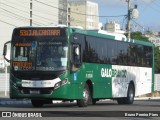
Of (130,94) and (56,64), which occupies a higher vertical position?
Result: (56,64)

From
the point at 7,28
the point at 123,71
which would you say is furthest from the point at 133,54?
the point at 7,28

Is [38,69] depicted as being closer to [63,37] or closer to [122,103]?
[63,37]

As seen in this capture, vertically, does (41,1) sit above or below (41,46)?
above

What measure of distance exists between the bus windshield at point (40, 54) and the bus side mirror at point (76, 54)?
22.0 inches

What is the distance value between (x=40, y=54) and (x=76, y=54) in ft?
5.26

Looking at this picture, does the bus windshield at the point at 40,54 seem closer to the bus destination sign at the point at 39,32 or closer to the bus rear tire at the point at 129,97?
the bus destination sign at the point at 39,32

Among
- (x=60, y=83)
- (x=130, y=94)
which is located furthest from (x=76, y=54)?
(x=130, y=94)

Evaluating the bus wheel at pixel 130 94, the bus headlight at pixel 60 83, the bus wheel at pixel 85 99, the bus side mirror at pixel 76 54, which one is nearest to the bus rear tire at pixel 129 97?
the bus wheel at pixel 130 94

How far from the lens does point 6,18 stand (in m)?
149

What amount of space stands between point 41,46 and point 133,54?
930 cm

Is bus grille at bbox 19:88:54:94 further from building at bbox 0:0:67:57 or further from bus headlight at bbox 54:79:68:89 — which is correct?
building at bbox 0:0:67:57

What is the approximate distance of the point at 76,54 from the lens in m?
23.6

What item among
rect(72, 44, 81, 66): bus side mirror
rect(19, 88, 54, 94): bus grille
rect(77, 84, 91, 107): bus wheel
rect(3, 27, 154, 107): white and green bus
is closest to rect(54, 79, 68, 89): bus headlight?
rect(3, 27, 154, 107): white and green bus

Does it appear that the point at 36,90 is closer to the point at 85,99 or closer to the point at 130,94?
the point at 85,99
